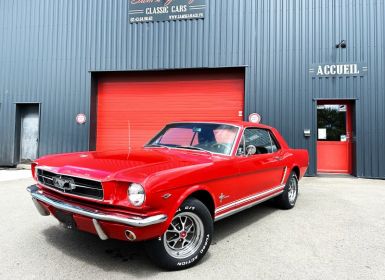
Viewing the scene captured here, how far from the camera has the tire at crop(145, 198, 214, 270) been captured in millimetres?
2701

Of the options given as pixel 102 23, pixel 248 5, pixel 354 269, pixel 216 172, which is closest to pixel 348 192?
pixel 354 269

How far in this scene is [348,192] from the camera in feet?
22.9

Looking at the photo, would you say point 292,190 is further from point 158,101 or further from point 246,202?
point 158,101

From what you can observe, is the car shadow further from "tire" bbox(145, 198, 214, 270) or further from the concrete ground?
"tire" bbox(145, 198, 214, 270)

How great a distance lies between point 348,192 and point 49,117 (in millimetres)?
10647

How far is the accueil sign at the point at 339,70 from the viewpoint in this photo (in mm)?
9312

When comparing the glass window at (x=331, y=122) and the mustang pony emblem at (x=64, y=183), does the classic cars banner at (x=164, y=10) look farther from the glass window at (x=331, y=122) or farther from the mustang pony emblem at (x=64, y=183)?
the mustang pony emblem at (x=64, y=183)

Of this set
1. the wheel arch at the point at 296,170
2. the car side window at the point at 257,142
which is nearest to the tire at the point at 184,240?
the car side window at the point at 257,142

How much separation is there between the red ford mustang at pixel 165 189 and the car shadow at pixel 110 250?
0.90ft

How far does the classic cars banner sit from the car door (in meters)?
7.27

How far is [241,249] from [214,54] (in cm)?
813

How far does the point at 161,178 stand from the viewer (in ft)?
8.46

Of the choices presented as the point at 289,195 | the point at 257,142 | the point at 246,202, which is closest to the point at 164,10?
the point at 257,142

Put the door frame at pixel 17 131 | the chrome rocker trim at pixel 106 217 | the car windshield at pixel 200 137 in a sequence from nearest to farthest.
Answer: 1. the chrome rocker trim at pixel 106 217
2. the car windshield at pixel 200 137
3. the door frame at pixel 17 131
